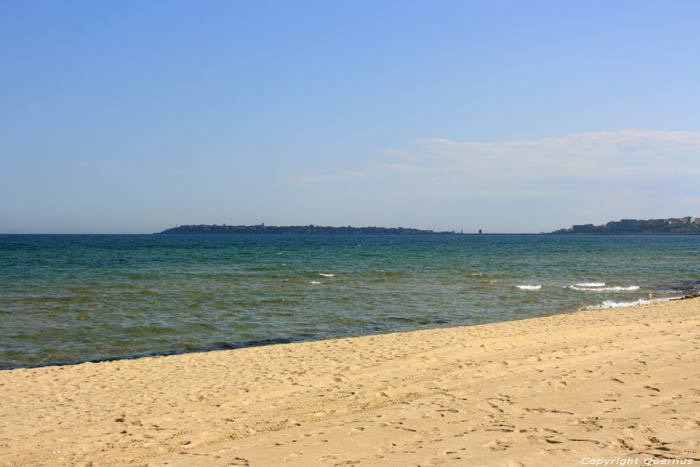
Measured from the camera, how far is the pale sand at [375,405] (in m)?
6.00

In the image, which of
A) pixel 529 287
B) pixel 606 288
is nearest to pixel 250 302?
pixel 529 287

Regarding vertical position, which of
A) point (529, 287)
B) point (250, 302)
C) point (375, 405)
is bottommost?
point (250, 302)

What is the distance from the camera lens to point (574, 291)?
27484 mm

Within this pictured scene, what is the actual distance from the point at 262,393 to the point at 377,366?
2579 mm

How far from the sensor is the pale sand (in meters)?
6.00

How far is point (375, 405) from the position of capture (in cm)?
791

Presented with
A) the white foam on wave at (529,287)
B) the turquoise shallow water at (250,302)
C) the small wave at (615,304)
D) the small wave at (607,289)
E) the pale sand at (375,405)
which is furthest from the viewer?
the white foam on wave at (529,287)

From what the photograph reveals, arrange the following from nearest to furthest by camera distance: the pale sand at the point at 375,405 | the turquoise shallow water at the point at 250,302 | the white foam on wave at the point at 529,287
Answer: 1. the pale sand at the point at 375,405
2. the turquoise shallow water at the point at 250,302
3. the white foam on wave at the point at 529,287

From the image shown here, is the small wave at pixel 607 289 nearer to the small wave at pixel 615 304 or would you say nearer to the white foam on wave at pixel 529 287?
the white foam on wave at pixel 529 287

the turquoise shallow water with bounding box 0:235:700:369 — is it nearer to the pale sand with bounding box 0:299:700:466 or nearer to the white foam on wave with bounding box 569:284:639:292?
the white foam on wave with bounding box 569:284:639:292

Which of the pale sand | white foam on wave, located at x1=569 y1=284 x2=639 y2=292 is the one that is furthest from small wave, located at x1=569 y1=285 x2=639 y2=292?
the pale sand

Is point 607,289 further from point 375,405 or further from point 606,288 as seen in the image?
point 375,405

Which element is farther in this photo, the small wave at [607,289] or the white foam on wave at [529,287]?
the white foam on wave at [529,287]

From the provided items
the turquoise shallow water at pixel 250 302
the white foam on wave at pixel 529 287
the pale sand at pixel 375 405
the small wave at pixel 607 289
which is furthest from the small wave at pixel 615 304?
the pale sand at pixel 375 405
